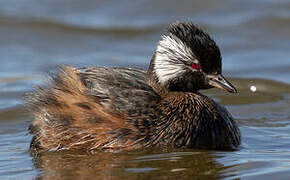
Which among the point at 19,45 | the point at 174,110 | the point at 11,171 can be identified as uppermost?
the point at 19,45

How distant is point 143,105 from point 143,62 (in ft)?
18.1

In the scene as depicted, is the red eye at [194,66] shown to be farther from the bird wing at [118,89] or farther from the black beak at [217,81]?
the bird wing at [118,89]

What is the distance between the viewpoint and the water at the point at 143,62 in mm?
7953

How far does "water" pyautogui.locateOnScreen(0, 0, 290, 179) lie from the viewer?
795 cm

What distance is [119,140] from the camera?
836cm

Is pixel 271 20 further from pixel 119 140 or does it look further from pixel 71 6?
pixel 119 140

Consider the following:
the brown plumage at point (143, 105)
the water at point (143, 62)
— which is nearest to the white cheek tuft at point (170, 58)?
the brown plumage at point (143, 105)

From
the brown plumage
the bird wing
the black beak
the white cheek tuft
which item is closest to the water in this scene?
the brown plumage

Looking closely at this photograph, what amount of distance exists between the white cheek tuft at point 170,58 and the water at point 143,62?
95 cm

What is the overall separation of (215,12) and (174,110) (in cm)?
823

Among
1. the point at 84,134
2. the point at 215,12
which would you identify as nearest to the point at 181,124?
the point at 84,134

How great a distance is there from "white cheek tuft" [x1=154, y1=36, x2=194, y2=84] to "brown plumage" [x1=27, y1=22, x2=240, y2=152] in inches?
0.4

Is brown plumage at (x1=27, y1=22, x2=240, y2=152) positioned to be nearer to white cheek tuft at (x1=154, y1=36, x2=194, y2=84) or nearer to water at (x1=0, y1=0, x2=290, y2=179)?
white cheek tuft at (x1=154, y1=36, x2=194, y2=84)

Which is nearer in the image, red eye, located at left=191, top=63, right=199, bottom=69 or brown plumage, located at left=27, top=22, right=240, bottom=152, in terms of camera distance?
brown plumage, located at left=27, top=22, right=240, bottom=152
